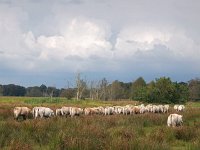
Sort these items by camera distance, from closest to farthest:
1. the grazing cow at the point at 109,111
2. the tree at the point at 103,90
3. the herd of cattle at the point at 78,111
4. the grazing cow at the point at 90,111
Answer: the herd of cattle at the point at 78,111 → the grazing cow at the point at 90,111 → the grazing cow at the point at 109,111 → the tree at the point at 103,90

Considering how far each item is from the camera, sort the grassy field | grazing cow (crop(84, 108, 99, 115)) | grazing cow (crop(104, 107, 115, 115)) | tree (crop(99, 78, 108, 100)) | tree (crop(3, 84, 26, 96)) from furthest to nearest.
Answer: tree (crop(3, 84, 26, 96)) → tree (crop(99, 78, 108, 100)) → grazing cow (crop(104, 107, 115, 115)) → grazing cow (crop(84, 108, 99, 115)) → the grassy field

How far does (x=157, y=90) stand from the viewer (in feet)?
215

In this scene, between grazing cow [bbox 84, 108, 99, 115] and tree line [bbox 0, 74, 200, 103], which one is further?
tree line [bbox 0, 74, 200, 103]

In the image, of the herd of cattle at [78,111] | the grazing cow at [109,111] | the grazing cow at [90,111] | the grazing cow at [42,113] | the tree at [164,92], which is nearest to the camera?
the herd of cattle at [78,111]

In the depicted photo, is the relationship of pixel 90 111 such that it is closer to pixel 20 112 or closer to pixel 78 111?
pixel 78 111

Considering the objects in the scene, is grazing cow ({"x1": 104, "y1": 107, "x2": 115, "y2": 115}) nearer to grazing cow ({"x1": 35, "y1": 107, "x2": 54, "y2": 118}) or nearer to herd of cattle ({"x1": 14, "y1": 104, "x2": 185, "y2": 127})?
herd of cattle ({"x1": 14, "y1": 104, "x2": 185, "y2": 127})

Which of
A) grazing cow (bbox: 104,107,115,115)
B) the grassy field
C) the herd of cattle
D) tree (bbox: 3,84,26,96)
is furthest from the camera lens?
tree (bbox: 3,84,26,96)

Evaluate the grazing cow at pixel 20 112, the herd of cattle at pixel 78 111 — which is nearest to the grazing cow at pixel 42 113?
the herd of cattle at pixel 78 111

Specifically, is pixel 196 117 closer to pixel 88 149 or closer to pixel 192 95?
pixel 88 149

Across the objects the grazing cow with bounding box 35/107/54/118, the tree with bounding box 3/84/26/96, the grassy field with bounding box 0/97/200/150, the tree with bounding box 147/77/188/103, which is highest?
the tree with bounding box 3/84/26/96

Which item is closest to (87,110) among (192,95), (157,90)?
(157,90)

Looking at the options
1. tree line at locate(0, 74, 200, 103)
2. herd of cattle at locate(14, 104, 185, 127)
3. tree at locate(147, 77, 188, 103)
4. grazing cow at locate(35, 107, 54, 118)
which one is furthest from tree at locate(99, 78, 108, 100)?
grazing cow at locate(35, 107, 54, 118)

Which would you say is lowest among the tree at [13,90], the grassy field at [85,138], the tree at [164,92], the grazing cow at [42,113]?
the grassy field at [85,138]

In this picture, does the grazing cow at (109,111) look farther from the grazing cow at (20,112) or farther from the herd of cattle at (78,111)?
the grazing cow at (20,112)
